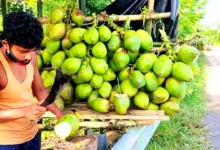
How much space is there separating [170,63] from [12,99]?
1.22 m

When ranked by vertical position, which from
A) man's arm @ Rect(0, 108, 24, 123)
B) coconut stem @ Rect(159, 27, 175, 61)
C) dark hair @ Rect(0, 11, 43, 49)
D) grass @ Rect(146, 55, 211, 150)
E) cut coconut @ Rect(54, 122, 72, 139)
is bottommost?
grass @ Rect(146, 55, 211, 150)

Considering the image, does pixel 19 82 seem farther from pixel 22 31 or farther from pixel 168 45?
pixel 168 45

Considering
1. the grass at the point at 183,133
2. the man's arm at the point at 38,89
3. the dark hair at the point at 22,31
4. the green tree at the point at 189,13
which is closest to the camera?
the dark hair at the point at 22,31

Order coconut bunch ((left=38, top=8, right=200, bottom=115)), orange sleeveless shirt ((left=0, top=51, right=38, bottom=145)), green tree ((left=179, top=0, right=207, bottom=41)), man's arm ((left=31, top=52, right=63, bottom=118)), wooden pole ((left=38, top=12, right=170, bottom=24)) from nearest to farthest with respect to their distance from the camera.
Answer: orange sleeveless shirt ((left=0, top=51, right=38, bottom=145)) → man's arm ((left=31, top=52, right=63, bottom=118)) → coconut bunch ((left=38, top=8, right=200, bottom=115)) → wooden pole ((left=38, top=12, right=170, bottom=24)) → green tree ((left=179, top=0, right=207, bottom=41))

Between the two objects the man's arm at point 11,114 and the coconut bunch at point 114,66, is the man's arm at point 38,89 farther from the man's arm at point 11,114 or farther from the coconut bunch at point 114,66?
the man's arm at point 11,114

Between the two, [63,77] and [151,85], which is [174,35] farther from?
[63,77]

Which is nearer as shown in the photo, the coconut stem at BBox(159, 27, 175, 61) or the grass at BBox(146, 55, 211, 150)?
the coconut stem at BBox(159, 27, 175, 61)

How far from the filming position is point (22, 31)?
1748mm

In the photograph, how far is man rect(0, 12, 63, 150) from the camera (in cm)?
176

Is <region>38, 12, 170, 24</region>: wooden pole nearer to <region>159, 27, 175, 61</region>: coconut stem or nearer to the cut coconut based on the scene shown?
<region>159, 27, 175, 61</region>: coconut stem

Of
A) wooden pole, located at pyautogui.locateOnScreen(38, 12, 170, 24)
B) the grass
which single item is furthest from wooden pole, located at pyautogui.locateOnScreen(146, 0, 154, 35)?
the grass

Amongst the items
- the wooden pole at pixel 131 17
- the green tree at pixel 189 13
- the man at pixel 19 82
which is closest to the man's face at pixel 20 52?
the man at pixel 19 82

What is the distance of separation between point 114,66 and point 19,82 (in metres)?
0.90

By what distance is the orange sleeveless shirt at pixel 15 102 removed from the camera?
6.30ft
